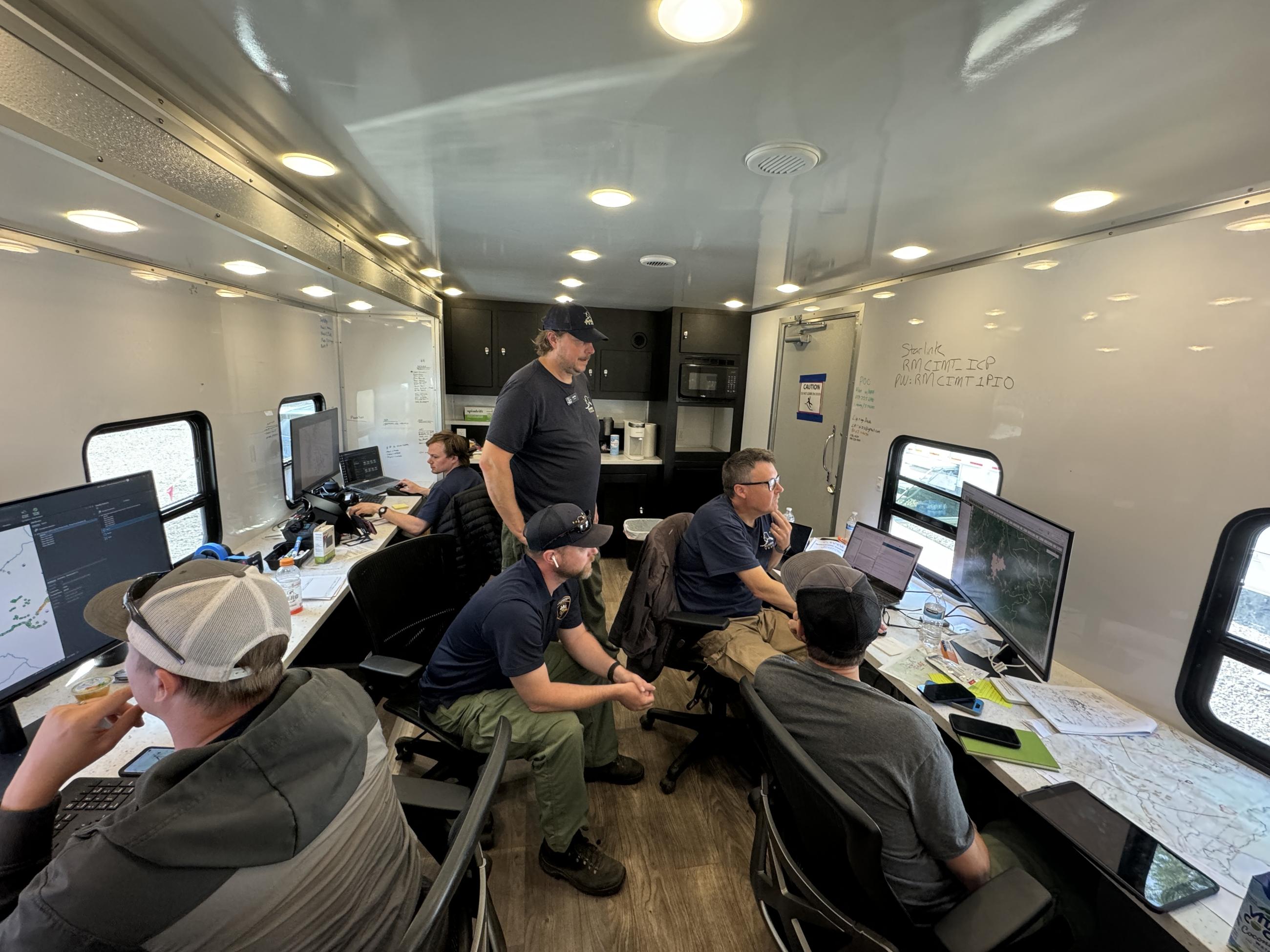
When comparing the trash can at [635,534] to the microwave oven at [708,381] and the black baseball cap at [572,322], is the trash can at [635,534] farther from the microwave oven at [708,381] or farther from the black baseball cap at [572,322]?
the black baseball cap at [572,322]

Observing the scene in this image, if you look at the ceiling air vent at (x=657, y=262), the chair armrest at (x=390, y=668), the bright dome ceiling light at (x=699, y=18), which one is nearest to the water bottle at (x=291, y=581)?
the chair armrest at (x=390, y=668)

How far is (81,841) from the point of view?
2.28 feet

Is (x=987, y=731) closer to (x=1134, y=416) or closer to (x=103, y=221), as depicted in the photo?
(x=1134, y=416)

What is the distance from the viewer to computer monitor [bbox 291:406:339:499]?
111 inches

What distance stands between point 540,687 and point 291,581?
127cm

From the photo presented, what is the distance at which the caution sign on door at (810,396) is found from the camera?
3736 mm

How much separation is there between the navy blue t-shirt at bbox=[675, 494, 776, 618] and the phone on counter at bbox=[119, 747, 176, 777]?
5.60ft

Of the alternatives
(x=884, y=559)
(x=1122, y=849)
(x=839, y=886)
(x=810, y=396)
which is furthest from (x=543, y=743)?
(x=810, y=396)

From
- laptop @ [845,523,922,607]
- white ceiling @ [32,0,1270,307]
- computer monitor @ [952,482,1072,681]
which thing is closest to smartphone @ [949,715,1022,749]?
computer monitor @ [952,482,1072,681]

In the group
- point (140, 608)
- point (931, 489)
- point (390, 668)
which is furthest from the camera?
point (931, 489)

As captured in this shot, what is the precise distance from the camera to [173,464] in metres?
2.16

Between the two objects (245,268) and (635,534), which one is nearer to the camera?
(245,268)

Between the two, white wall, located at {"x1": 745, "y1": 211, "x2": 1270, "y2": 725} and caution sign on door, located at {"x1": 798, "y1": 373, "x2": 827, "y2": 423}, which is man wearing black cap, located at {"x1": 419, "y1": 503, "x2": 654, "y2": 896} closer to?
white wall, located at {"x1": 745, "y1": 211, "x2": 1270, "y2": 725}

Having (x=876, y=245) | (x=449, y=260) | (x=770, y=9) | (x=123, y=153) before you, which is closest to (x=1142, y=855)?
(x=770, y=9)
